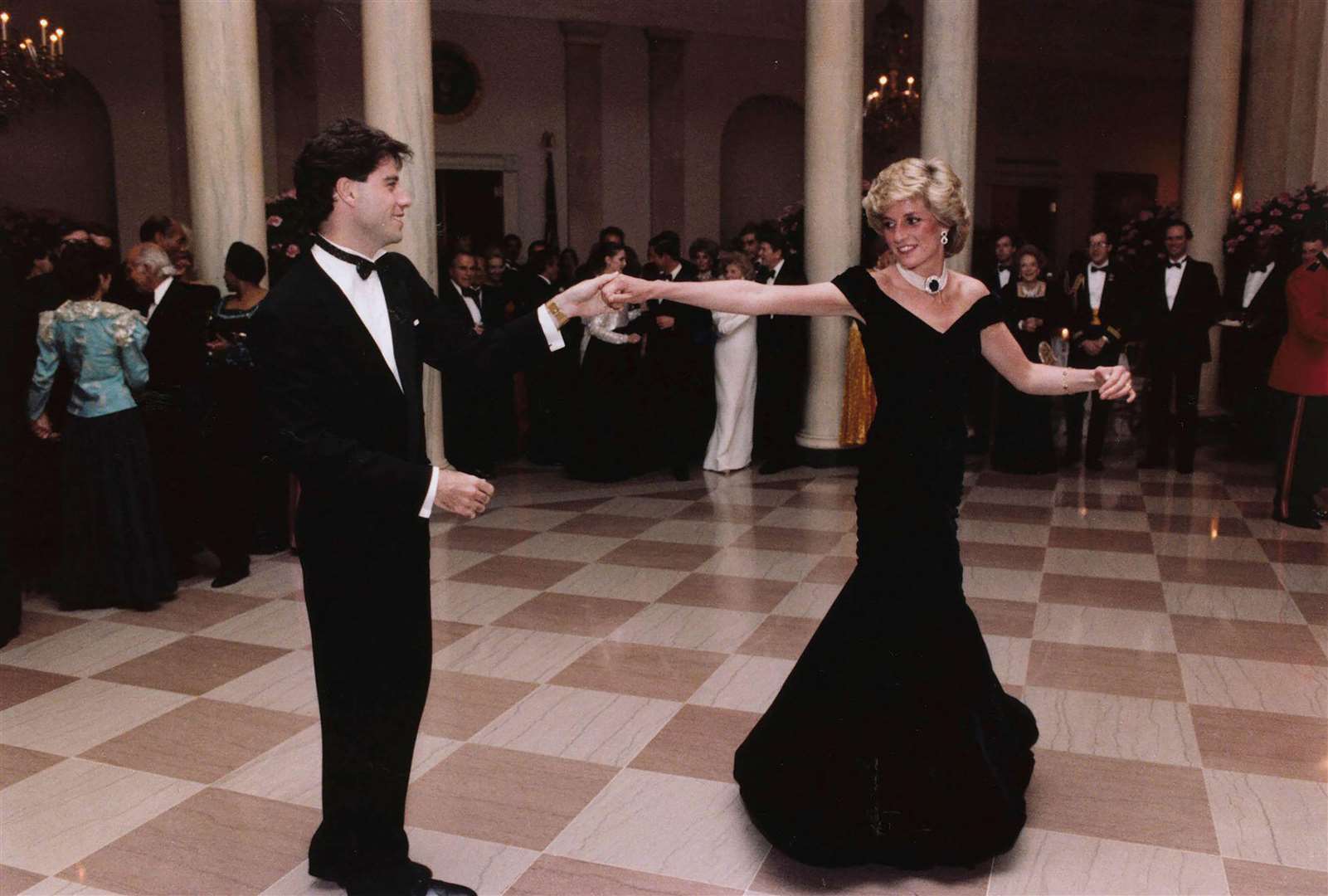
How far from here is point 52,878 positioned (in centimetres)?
298

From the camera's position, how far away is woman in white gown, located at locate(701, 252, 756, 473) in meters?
8.78

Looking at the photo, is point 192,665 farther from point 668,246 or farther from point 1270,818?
point 668,246

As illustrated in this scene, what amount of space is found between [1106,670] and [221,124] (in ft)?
17.7

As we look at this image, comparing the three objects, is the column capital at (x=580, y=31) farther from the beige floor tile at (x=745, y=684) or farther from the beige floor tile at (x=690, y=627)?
the beige floor tile at (x=745, y=684)

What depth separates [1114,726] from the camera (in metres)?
3.87

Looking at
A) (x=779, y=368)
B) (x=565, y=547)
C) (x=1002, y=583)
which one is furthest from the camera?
(x=779, y=368)

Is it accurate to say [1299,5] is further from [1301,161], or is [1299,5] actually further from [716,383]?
[716,383]

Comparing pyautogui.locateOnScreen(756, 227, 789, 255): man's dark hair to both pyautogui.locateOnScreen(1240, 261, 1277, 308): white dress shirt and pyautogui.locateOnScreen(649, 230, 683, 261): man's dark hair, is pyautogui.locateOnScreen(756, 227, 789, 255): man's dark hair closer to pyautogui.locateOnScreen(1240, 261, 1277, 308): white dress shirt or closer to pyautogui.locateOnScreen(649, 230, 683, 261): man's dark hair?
pyautogui.locateOnScreen(649, 230, 683, 261): man's dark hair

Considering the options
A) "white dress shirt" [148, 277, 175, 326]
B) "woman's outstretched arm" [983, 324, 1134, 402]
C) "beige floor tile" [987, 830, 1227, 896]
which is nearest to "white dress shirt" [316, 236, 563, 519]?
A: "woman's outstretched arm" [983, 324, 1134, 402]

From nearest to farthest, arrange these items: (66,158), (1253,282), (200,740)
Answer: (200,740) → (1253,282) → (66,158)

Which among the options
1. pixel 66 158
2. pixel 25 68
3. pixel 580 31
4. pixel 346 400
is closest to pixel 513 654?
pixel 346 400

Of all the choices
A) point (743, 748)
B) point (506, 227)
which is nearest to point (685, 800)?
point (743, 748)

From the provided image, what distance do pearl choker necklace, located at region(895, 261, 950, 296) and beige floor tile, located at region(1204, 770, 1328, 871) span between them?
1602 millimetres

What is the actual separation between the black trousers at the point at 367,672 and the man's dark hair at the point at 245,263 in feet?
12.5
